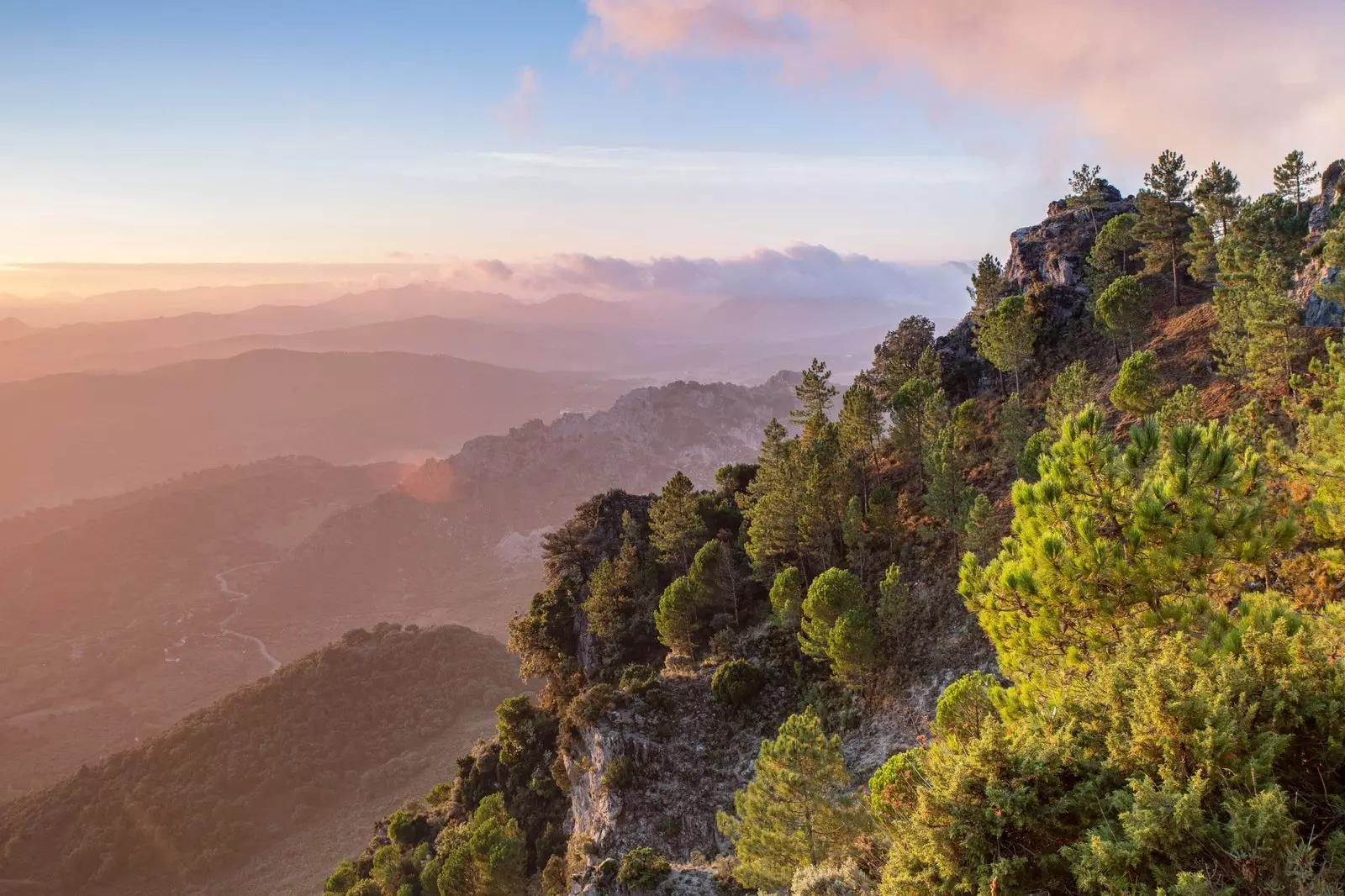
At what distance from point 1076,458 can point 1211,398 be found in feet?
144

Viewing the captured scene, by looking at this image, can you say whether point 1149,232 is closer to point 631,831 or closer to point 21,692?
point 631,831

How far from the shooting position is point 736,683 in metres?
47.7

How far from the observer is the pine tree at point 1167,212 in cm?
6981

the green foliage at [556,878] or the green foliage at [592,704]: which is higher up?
the green foliage at [592,704]

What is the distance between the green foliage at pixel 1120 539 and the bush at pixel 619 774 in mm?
30306

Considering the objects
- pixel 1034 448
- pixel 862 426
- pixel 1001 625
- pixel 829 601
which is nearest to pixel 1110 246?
pixel 862 426

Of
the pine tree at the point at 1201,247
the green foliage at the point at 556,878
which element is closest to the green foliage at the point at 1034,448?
the pine tree at the point at 1201,247

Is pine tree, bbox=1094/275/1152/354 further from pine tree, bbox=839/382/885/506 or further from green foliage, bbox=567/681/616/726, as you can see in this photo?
green foliage, bbox=567/681/616/726

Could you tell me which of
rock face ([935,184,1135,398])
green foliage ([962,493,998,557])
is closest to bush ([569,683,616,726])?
green foliage ([962,493,998,557])

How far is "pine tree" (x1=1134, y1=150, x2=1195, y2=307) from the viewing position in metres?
→ 69.8

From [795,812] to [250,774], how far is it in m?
109

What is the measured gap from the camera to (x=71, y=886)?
85.7 metres

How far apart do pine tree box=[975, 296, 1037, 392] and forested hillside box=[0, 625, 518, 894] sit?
4037 inches

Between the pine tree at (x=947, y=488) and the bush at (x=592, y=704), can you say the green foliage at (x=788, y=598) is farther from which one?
the bush at (x=592, y=704)
